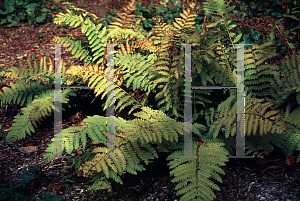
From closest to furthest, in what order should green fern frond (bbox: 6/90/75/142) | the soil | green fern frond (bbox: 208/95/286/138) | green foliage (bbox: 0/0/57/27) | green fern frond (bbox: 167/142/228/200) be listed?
green fern frond (bbox: 167/142/228/200)
green fern frond (bbox: 208/95/286/138)
the soil
green fern frond (bbox: 6/90/75/142)
green foliage (bbox: 0/0/57/27)

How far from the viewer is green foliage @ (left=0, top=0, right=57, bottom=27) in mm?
5324

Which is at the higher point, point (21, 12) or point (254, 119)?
point (21, 12)

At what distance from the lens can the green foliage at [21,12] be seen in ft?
17.5

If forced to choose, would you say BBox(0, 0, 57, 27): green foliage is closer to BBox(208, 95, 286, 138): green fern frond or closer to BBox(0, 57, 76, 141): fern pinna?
BBox(0, 57, 76, 141): fern pinna

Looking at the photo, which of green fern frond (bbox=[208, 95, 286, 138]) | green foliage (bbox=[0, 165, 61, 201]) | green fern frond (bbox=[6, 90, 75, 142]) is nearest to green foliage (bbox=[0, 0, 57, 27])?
green fern frond (bbox=[6, 90, 75, 142])

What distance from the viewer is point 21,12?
17.8 feet

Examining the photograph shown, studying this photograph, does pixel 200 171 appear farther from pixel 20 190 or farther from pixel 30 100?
pixel 30 100

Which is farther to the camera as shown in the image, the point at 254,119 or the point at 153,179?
the point at 153,179

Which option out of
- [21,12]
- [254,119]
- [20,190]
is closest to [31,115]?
[20,190]

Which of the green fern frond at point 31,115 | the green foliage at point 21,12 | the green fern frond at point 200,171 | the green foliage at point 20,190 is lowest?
the green foliage at point 20,190

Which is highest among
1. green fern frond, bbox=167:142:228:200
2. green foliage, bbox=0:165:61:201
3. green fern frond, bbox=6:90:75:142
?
green fern frond, bbox=6:90:75:142

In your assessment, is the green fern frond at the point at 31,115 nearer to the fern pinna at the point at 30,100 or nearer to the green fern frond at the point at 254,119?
the fern pinna at the point at 30,100

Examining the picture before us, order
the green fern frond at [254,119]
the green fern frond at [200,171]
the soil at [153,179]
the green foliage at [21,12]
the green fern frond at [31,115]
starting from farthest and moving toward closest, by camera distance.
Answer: the green foliage at [21,12]
the green fern frond at [31,115]
the soil at [153,179]
the green fern frond at [254,119]
the green fern frond at [200,171]

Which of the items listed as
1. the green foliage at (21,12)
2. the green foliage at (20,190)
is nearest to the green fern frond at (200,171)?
the green foliage at (20,190)
